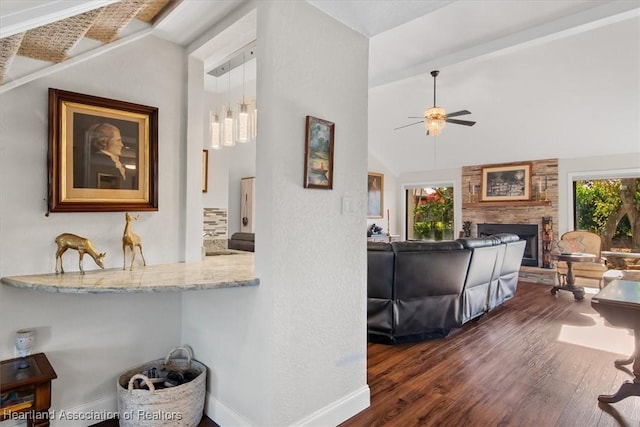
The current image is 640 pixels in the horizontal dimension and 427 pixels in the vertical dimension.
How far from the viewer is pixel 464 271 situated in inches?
140

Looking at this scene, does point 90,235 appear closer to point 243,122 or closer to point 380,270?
point 243,122

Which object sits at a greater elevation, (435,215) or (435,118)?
(435,118)

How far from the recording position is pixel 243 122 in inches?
108

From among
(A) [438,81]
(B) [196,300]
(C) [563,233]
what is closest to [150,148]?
(B) [196,300]

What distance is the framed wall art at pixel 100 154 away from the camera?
185cm

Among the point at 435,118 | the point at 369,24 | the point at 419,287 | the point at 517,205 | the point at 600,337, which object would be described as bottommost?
the point at 600,337

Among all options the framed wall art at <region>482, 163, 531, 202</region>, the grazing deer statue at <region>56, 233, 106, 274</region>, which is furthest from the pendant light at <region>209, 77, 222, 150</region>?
the framed wall art at <region>482, 163, 531, 202</region>

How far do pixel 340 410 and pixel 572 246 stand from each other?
5.81m

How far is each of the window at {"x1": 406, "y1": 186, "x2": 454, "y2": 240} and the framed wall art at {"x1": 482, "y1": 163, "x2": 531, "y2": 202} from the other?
993 mm

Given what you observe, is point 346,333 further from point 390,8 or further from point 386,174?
point 386,174

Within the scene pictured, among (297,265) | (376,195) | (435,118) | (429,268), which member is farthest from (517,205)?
(297,265)

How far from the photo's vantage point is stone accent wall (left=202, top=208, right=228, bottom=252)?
3.04 metres

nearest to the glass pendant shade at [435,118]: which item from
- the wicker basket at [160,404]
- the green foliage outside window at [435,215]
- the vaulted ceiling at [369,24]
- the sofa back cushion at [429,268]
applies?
the vaulted ceiling at [369,24]

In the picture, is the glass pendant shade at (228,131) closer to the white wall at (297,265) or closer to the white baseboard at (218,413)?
the white wall at (297,265)
